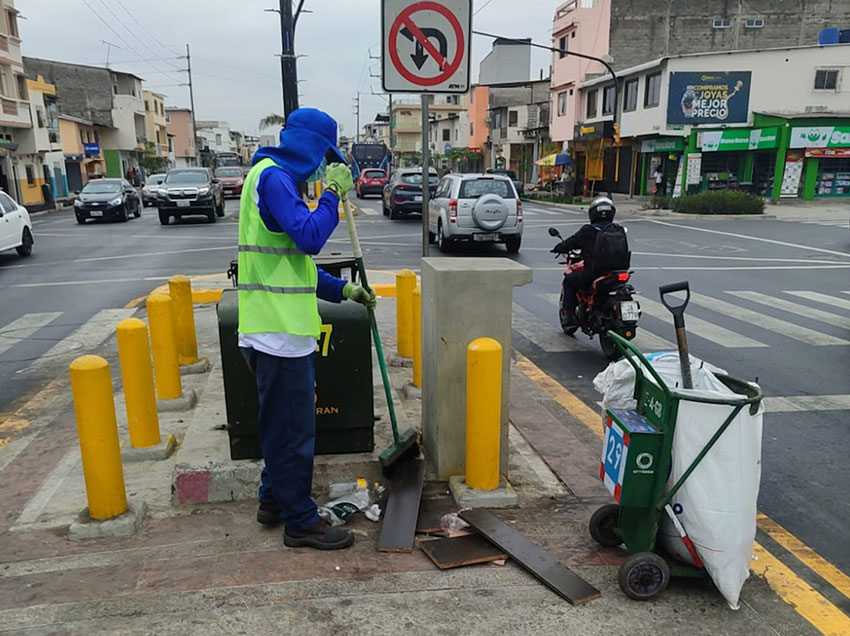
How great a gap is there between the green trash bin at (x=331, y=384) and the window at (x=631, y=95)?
33496 millimetres

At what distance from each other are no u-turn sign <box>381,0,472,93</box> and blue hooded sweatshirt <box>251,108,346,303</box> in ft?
4.38

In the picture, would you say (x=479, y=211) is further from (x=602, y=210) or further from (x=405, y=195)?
(x=405, y=195)

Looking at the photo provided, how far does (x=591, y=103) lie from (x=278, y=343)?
40375mm

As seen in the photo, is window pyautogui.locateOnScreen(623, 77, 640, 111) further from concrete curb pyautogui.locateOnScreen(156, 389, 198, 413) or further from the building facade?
the building facade

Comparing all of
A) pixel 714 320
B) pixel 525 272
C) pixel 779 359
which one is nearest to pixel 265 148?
pixel 525 272

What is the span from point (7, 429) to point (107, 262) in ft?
32.7

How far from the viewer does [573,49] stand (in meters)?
41.5

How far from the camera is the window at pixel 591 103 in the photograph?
1556 inches

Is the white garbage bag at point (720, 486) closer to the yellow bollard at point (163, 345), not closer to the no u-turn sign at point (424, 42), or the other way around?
the no u-turn sign at point (424, 42)

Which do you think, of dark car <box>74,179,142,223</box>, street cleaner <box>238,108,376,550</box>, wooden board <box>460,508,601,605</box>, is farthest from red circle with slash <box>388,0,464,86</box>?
dark car <box>74,179,142,223</box>

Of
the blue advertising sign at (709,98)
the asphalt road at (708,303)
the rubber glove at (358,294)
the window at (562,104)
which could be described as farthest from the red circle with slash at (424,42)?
the window at (562,104)

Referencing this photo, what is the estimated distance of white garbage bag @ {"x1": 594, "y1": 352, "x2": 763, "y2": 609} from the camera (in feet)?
9.17

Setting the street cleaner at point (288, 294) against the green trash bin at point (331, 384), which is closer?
the street cleaner at point (288, 294)

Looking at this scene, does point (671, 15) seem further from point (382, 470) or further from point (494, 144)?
point (382, 470)
